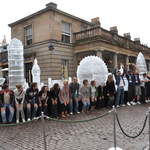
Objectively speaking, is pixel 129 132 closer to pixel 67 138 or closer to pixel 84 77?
pixel 67 138

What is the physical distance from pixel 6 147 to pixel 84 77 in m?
6.85

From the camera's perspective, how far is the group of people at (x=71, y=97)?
8078mm

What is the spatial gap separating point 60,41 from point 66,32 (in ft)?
5.19

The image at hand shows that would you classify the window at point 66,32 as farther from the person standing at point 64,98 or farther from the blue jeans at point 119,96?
the person standing at point 64,98

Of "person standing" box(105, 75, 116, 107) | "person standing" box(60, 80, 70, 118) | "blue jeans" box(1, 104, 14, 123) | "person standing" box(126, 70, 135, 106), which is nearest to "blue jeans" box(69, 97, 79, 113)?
"person standing" box(60, 80, 70, 118)

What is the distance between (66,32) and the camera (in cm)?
2055

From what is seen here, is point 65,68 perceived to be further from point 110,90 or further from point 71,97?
point 71,97

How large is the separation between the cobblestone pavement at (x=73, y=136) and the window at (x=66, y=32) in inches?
543

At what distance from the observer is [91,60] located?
11047 millimetres

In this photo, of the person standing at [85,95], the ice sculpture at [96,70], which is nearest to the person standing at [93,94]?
the person standing at [85,95]

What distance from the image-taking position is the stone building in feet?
61.9

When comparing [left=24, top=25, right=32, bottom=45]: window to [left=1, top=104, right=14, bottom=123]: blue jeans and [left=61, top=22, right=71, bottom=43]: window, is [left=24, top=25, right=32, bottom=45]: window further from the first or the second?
[left=1, top=104, right=14, bottom=123]: blue jeans

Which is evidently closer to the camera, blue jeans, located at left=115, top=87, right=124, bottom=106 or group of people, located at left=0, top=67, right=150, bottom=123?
group of people, located at left=0, top=67, right=150, bottom=123

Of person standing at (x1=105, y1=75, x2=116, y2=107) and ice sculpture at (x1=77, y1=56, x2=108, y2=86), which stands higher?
ice sculpture at (x1=77, y1=56, x2=108, y2=86)
